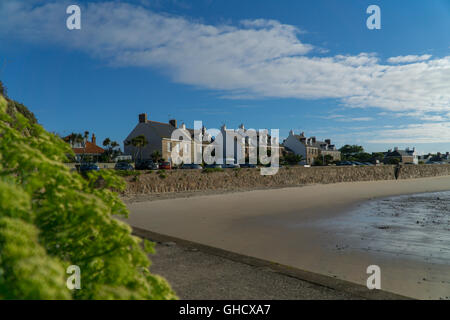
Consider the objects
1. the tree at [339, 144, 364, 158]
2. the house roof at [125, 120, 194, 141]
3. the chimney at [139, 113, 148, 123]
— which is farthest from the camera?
the tree at [339, 144, 364, 158]

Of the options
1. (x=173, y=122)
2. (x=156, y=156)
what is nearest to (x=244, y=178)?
(x=156, y=156)

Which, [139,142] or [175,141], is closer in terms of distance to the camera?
[139,142]

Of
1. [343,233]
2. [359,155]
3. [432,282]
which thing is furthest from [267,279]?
[359,155]

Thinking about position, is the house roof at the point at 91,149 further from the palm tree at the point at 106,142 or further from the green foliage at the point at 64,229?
the green foliage at the point at 64,229

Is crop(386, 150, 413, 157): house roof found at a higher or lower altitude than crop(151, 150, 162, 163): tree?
higher

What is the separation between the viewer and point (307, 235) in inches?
453

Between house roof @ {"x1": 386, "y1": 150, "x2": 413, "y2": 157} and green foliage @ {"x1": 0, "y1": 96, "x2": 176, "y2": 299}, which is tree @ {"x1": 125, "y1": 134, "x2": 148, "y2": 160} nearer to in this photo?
green foliage @ {"x1": 0, "y1": 96, "x2": 176, "y2": 299}

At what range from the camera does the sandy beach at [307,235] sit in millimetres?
7000

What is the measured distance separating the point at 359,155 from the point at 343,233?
95.3 m

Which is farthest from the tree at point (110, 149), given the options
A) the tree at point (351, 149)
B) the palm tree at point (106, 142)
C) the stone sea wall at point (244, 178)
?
the tree at point (351, 149)

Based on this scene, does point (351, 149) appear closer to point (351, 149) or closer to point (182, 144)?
point (351, 149)

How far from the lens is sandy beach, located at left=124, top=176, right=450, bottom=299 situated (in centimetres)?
700

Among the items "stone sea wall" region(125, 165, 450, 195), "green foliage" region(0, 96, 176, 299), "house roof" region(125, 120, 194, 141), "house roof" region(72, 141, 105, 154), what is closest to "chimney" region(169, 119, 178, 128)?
"house roof" region(125, 120, 194, 141)
